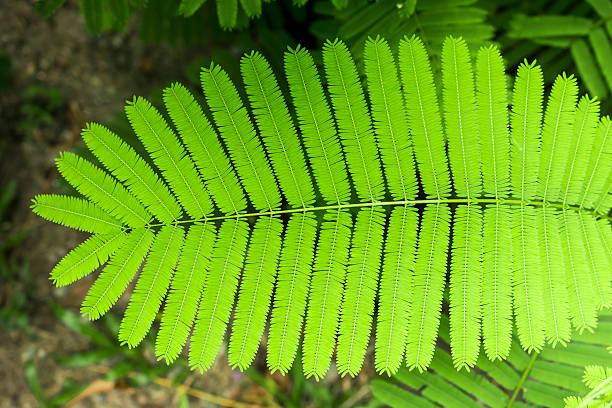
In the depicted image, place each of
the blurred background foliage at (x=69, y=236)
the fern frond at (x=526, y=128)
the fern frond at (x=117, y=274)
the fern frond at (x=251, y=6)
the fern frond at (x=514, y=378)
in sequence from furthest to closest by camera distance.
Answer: the blurred background foliage at (x=69, y=236) < the fern frond at (x=514, y=378) < the fern frond at (x=251, y=6) < the fern frond at (x=526, y=128) < the fern frond at (x=117, y=274)

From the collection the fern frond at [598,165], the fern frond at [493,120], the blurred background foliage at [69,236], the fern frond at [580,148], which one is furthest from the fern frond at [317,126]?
the blurred background foliage at [69,236]

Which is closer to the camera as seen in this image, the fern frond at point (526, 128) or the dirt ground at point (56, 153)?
the fern frond at point (526, 128)

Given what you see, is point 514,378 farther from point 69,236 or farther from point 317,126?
point 69,236

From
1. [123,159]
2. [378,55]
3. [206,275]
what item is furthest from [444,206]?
[123,159]

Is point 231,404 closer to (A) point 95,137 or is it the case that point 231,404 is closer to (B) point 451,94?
(A) point 95,137

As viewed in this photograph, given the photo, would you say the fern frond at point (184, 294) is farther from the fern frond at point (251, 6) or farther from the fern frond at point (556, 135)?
the fern frond at point (556, 135)

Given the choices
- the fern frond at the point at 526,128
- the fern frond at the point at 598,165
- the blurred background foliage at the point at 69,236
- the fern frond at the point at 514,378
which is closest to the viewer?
the fern frond at the point at 526,128

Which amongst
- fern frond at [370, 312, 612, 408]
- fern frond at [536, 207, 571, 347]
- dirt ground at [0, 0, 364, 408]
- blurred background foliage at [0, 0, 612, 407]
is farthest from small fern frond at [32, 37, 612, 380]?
dirt ground at [0, 0, 364, 408]
